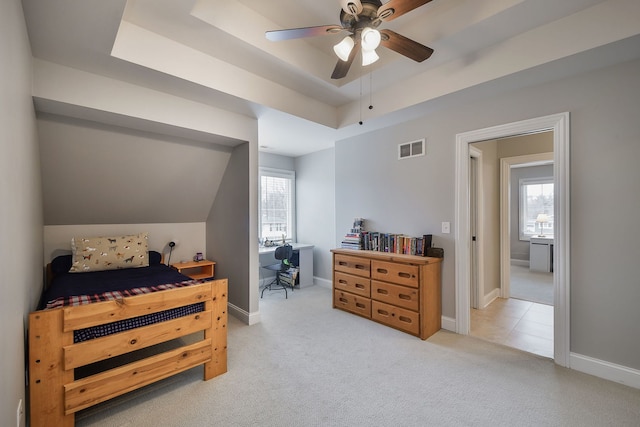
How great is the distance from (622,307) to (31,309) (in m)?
4.27

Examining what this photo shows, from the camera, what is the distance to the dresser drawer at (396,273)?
2.83 metres

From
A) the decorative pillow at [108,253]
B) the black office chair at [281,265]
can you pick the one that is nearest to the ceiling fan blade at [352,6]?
the black office chair at [281,265]

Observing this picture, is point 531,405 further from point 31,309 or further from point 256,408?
point 31,309

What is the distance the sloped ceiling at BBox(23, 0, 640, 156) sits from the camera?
184cm

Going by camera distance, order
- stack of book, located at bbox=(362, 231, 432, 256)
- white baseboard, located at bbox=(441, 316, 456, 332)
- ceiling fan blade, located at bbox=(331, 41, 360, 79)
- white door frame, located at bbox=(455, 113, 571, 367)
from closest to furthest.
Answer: ceiling fan blade, located at bbox=(331, 41, 360, 79) < white door frame, located at bbox=(455, 113, 571, 367) < white baseboard, located at bbox=(441, 316, 456, 332) < stack of book, located at bbox=(362, 231, 432, 256)

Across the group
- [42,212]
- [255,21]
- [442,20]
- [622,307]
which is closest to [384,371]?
[622,307]

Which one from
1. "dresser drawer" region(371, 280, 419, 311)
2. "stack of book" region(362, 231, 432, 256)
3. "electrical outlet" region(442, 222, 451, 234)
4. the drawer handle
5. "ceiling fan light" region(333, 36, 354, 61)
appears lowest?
the drawer handle

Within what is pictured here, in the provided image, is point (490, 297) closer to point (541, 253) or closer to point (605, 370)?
point (605, 370)

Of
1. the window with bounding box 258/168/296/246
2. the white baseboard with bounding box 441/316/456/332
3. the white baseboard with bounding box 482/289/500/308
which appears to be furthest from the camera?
the window with bounding box 258/168/296/246

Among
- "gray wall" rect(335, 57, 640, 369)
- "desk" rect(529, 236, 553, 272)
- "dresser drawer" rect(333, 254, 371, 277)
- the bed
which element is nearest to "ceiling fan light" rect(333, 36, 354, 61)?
"gray wall" rect(335, 57, 640, 369)

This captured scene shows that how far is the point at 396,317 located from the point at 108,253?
3244mm

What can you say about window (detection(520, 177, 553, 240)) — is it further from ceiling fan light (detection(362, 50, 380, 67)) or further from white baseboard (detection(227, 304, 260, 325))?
white baseboard (detection(227, 304, 260, 325))

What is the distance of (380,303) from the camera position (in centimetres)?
313

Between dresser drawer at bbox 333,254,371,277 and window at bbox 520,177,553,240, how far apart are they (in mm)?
5557
